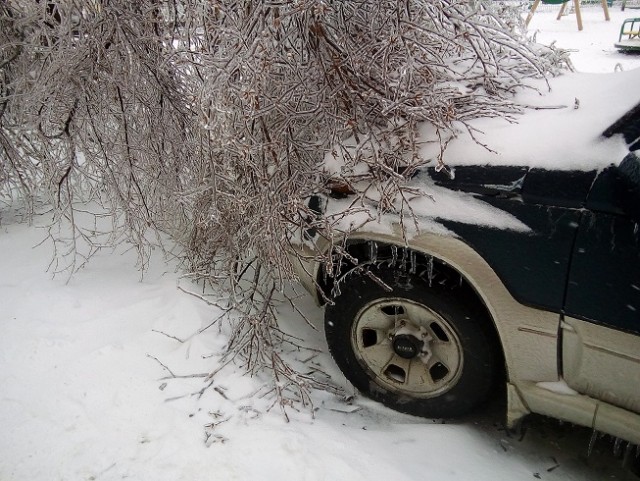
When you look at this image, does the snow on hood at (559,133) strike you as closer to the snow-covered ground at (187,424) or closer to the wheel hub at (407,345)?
the wheel hub at (407,345)

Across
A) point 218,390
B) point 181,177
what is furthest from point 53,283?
point 218,390

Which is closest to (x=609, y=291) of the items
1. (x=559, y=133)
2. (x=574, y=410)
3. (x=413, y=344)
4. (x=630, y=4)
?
(x=574, y=410)

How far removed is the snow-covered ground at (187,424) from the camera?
89.9 inches

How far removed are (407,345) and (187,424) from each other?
1222 mm

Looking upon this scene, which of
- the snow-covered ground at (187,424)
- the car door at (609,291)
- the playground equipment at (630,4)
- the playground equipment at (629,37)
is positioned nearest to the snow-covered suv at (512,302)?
the car door at (609,291)

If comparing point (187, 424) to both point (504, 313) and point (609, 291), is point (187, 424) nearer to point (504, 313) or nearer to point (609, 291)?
point (504, 313)

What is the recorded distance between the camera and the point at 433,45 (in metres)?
2.47

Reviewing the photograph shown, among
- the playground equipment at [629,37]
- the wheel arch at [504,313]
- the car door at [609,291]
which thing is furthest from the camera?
the playground equipment at [629,37]

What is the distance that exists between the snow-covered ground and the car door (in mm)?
746

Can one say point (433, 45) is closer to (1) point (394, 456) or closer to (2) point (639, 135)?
(2) point (639, 135)

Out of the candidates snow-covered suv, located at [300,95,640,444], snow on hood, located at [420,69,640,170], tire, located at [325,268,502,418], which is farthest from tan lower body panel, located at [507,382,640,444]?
snow on hood, located at [420,69,640,170]

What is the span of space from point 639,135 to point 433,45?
3.50 feet

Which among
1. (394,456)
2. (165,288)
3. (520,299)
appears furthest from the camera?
(165,288)

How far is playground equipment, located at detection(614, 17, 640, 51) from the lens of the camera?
610 cm
